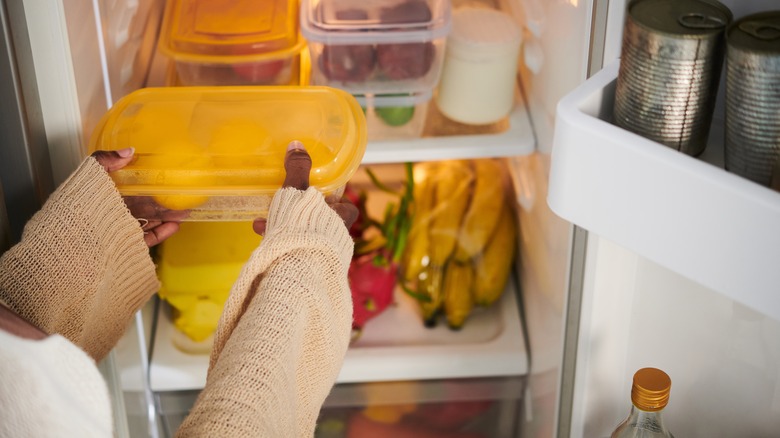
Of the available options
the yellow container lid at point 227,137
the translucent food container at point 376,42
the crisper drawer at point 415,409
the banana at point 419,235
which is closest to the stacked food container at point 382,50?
the translucent food container at point 376,42

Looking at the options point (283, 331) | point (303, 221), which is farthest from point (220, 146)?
point (283, 331)

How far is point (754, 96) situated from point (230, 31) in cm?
80

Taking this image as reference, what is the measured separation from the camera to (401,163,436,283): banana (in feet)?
5.12

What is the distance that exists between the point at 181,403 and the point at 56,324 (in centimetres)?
61

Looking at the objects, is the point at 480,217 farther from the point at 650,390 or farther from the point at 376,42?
the point at 650,390

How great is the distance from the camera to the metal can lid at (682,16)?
29.6 inches

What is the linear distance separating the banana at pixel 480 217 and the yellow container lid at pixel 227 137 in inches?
18.1

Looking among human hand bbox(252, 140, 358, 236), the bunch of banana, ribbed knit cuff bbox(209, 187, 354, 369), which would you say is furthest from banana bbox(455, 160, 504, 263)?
ribbed knit cuff bbox(209, 187, 354, 369)

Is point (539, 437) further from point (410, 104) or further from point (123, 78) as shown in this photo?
point (123, 78)

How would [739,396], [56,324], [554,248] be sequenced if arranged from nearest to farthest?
[56,324] < [739,396] < [554,248]

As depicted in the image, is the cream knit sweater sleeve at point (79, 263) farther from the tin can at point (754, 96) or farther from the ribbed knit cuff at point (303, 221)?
the tin can at point (754, 96)

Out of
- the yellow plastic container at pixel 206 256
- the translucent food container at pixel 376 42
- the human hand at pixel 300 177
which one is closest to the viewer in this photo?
the human hand at pixel 300 177

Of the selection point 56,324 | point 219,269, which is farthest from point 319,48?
point 56,324

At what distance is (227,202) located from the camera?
43.0 inches
